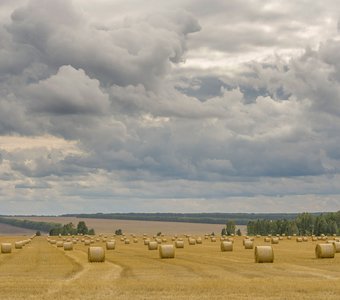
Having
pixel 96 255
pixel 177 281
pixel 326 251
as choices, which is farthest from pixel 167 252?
pixel 177 281

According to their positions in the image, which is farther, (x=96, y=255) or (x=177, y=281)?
(x=96, y=255)

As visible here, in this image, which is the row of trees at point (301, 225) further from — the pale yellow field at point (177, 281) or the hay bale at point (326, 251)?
the pale yellow field at point (177, 281)

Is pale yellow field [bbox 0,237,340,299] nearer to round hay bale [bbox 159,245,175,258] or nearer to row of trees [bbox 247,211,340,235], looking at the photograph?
round hay bale [bbox 159,245,175,258]

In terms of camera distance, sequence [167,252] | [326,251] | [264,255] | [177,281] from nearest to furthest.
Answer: [177,281] → [264,255] → [326,251] → [167,252]

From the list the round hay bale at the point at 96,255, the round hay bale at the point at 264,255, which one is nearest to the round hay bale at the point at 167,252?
the round hay bale at the point at 96,255

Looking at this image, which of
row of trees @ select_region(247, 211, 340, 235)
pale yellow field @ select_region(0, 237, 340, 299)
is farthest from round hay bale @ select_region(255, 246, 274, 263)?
row of trees @ select_region(247, 211, 340, 235)

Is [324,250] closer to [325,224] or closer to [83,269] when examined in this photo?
[83,269]

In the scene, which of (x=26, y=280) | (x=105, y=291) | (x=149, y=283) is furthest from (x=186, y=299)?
(x=26, y=280)

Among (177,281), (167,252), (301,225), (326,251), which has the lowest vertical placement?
(177,281)

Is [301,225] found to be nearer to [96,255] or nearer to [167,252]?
[167,252]

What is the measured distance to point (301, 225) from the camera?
599 feet

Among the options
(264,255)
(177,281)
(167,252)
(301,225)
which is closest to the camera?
(177,281)

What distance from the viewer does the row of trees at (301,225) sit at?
175250 mm

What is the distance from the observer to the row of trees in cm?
17525
